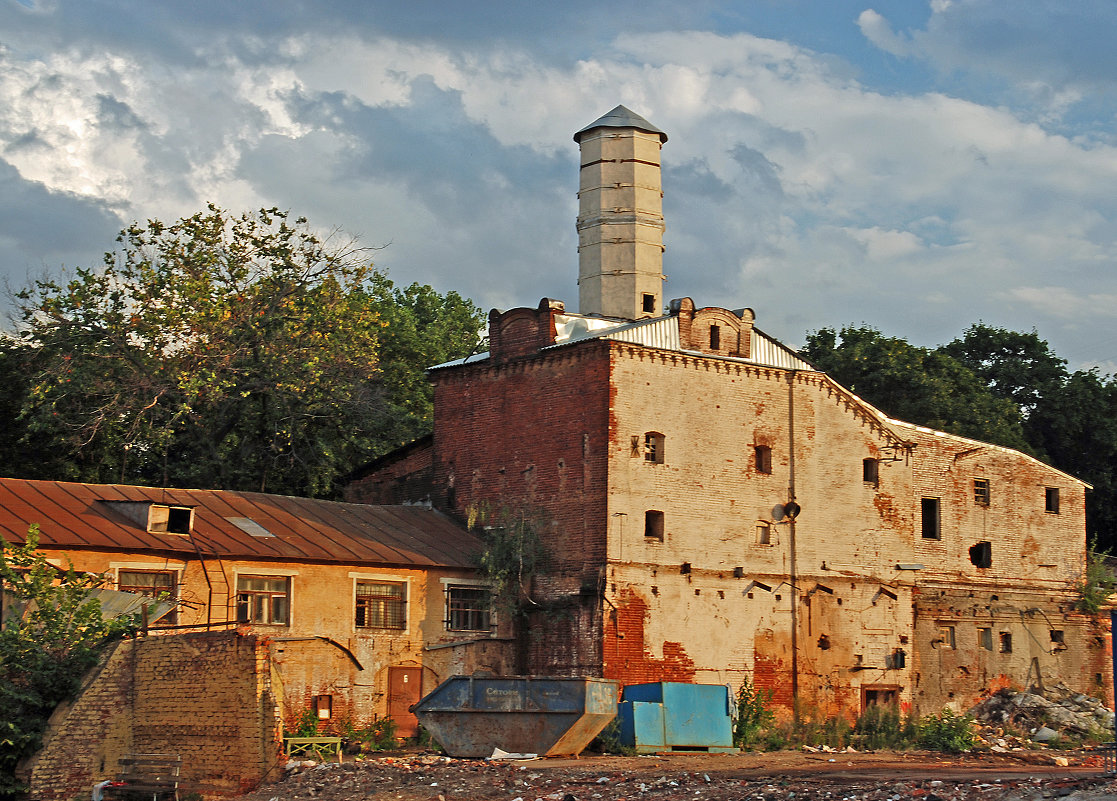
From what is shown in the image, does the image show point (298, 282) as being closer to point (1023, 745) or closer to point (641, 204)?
point (641, 204)

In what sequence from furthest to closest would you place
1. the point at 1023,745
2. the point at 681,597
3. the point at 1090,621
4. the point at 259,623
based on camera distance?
the point at 1090,621 → the point at 1023,745 → the point at 681,597 → the point at 259,623

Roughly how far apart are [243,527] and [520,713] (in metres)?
7.03

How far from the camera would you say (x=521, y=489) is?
30719 millimetres

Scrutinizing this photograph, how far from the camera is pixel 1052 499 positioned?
37.0 metres

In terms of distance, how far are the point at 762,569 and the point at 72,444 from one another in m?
17.3

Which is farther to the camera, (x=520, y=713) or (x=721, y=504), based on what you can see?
(x=721, y=504)

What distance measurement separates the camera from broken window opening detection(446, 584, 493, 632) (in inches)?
1156

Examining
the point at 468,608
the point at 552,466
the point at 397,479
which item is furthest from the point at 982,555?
the point at 397,479

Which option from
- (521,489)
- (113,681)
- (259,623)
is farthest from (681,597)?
(113,681)

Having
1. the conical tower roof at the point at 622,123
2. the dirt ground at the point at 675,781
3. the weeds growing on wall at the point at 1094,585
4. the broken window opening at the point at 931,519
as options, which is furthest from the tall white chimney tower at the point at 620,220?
the weeds growing on wall at the point at 1094,585

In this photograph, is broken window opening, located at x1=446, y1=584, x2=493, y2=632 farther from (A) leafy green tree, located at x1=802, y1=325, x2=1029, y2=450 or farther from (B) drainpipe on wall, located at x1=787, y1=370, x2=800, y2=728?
(A) leafy green tree, located at x1=802, y1=325, x2=1029, y2=450

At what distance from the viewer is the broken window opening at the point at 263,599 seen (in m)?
26.6

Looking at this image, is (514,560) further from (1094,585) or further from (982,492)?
(1094,585)

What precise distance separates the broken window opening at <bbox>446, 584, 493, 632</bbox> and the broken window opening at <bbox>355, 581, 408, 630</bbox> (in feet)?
3.69
